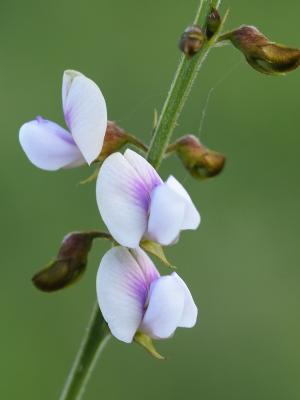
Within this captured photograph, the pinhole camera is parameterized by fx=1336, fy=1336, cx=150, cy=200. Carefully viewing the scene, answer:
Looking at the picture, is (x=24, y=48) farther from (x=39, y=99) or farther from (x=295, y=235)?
(x=295, y=235)

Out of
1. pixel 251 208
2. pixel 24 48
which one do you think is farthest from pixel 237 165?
pixel 24 48

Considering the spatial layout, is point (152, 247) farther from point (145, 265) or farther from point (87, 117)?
point (87, 117)

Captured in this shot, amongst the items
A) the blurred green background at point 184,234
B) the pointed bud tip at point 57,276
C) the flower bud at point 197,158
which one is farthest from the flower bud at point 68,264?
the blurred green background at point 184,234

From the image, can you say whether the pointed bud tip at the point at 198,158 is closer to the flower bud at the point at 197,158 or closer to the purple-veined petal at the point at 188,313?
the flower bud at the point at 197,158

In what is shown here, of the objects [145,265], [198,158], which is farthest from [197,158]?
[145,265]

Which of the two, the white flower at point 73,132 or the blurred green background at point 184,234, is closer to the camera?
the white flower at point 73,132

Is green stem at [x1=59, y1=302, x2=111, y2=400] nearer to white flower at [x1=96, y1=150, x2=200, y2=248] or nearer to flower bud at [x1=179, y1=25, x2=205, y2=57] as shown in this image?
white flower at [x1=96, y1=150, x2=200, y2=248]

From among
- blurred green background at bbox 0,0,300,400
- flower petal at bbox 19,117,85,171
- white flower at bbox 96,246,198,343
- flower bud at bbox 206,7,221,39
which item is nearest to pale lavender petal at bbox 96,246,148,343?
white flower at bbox 96,246,198,343
